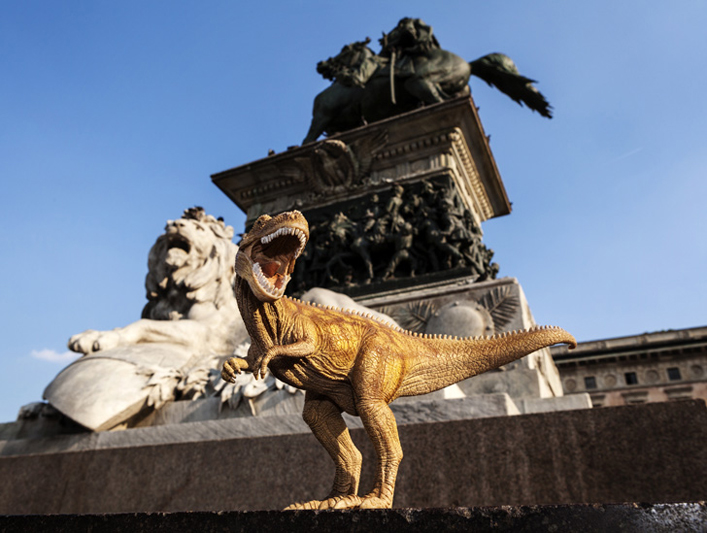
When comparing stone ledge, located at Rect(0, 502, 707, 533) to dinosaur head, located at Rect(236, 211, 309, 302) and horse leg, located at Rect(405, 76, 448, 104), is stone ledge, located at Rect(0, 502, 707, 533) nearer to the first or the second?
dinosaur head, located at Rect(236, 211, 309, 302)

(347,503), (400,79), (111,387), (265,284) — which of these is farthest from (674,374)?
(265,284)

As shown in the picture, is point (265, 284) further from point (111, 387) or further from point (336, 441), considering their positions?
point (111, 387)

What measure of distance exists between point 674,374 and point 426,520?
36654 millimetres

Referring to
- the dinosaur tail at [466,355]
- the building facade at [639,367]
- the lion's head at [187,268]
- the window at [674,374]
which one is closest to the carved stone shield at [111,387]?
the lion's head at [187,268]

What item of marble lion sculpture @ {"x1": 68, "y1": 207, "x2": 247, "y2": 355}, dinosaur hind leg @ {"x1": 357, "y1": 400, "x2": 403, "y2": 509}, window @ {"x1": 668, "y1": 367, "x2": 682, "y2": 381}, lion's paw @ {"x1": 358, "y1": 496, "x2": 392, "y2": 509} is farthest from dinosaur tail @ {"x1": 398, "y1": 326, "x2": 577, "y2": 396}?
window @ {"x1": 668, "y1": 367, "x2": 682, "y2": 381}

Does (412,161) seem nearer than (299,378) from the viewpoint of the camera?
No

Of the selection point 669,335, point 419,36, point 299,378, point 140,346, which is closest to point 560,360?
point 669,335

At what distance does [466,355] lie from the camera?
2.40 metres

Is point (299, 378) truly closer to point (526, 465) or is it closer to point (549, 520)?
point (549, 520)

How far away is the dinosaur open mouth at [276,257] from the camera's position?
1.90m

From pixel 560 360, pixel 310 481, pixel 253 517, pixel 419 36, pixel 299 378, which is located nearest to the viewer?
pixel 253 517

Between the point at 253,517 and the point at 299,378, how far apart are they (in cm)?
57

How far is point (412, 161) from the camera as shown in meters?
8.21

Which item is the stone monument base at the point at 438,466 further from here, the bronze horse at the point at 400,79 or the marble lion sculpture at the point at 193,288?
the bronze horse at the point at 400,79
